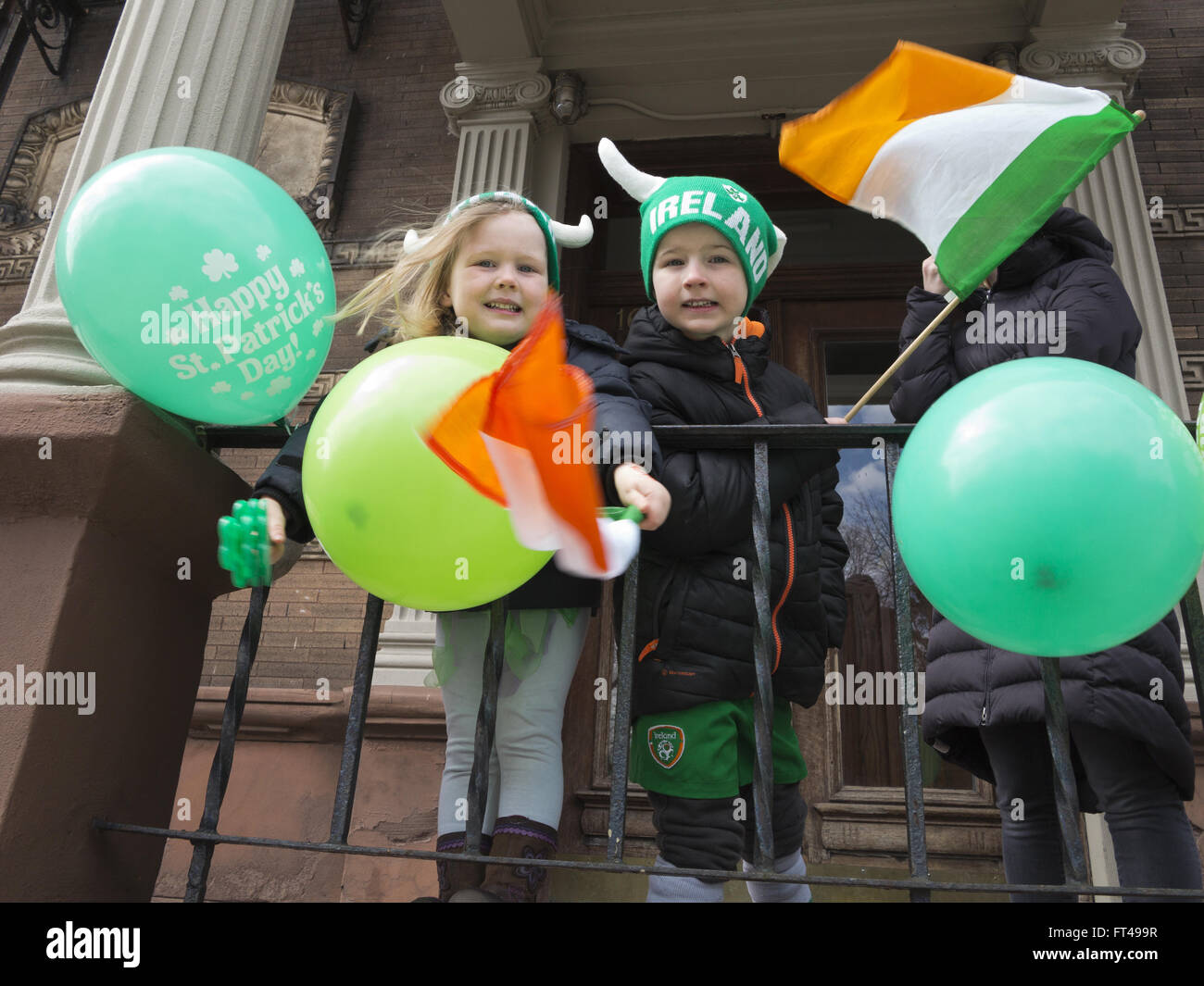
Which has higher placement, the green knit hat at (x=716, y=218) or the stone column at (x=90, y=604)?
the green knit hat at (x=716, y=218)

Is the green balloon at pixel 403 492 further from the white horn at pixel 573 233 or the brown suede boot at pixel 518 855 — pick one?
the white horn at pixel 573 233

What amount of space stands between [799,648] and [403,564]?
104cm

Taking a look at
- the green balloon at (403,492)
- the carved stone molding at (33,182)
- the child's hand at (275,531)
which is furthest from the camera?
the carved stone molding at (33,182)

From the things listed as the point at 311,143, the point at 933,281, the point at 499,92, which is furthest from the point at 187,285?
the point at 311,143

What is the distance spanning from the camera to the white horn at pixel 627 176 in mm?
2531

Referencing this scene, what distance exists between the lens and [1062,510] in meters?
1.39

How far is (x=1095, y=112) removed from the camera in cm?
192

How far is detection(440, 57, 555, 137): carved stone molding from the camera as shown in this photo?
16.5ft

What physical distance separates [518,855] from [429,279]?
1433 millimetres

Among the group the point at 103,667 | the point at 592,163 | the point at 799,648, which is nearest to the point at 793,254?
the point at 592,163

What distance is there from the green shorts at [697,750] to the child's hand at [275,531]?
0.89m

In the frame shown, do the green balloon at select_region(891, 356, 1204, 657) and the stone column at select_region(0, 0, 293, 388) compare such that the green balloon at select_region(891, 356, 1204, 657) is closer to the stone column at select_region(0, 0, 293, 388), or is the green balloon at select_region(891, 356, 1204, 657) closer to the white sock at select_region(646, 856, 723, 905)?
the white sock at select_region(646, 856, 723, 905)

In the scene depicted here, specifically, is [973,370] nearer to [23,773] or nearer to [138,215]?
[138,215]

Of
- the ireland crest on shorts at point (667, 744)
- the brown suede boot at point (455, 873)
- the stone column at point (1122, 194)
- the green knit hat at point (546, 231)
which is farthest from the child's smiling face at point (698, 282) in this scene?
the stone column at point (1122, 194)
